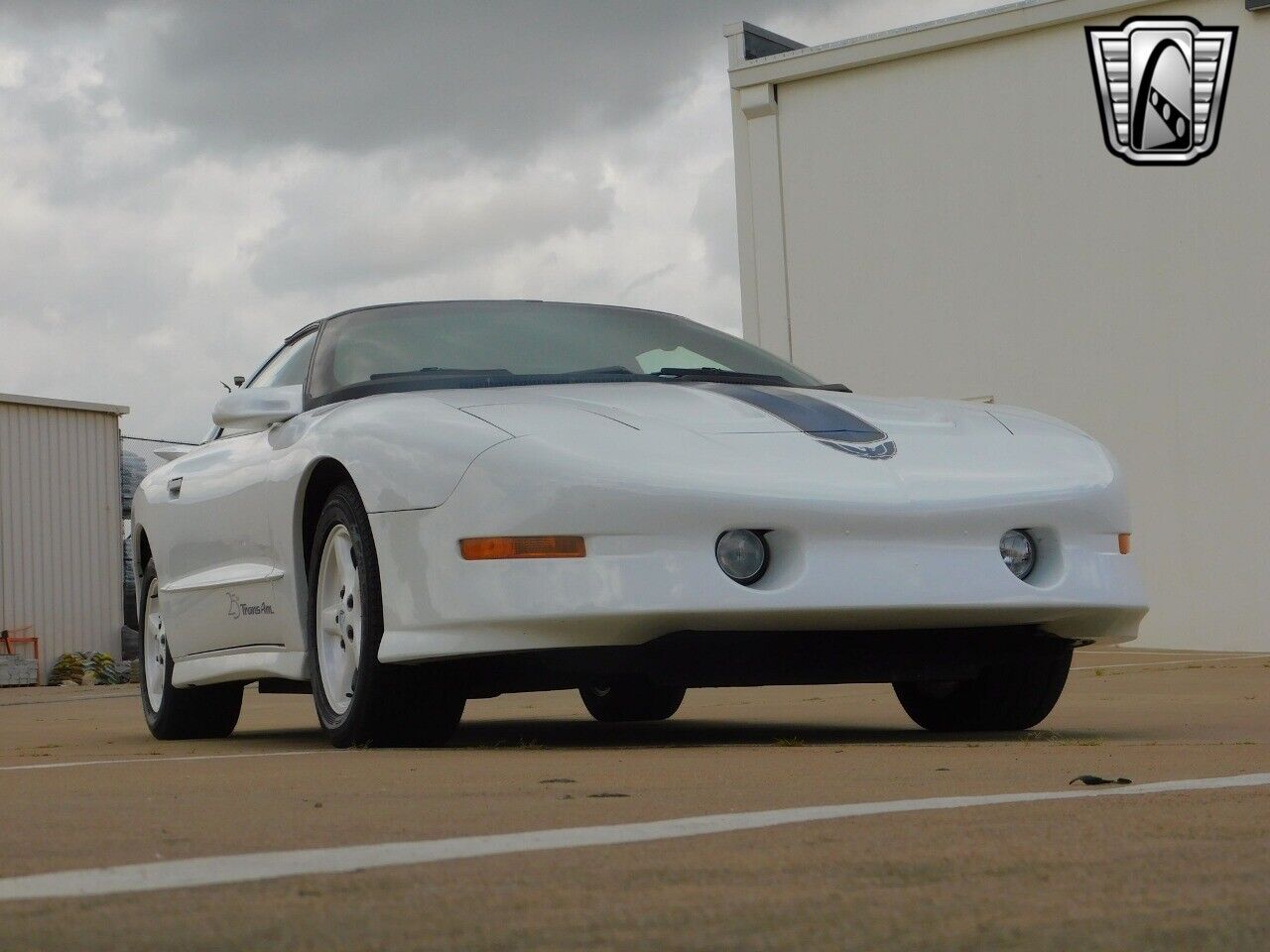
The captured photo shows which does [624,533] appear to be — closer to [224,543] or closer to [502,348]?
[502,348]

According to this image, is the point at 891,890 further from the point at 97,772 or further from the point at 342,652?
the point at 342,652

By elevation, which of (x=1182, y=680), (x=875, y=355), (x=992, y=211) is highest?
(x=992, y=211)

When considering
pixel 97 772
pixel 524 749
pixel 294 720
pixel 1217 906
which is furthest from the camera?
pixel 294 720

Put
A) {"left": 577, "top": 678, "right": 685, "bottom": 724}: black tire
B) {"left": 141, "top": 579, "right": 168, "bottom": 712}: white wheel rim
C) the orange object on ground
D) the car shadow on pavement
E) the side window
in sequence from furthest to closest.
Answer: the orange object on ground → {"left": 577, "top": 678, "right": 685, "bottom": 724}: black tire → {"left": 141, "top": 579, "right": 168, "bottom": 712}: white wheel rim → the side window → the car shadow on pavement

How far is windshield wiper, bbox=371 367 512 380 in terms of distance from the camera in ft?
19.4

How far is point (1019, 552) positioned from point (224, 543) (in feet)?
8.49

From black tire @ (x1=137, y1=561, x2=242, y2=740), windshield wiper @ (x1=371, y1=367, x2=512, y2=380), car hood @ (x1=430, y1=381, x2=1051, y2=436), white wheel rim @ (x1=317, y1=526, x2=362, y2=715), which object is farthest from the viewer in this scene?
black tire @ (x1=137, y1=561, x2=242, y2=740)

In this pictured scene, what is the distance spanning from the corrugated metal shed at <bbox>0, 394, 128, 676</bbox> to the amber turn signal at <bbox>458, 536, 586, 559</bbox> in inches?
685

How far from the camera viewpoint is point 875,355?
21.3m

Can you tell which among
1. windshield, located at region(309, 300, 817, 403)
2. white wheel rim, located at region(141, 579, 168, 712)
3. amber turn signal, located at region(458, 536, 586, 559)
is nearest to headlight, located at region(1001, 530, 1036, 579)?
amber turn signal, located at region(458, 536, 586, 559)

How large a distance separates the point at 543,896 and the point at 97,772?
99.1 inches

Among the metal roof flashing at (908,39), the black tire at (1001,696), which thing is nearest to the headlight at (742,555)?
the black tire at (1001,696)

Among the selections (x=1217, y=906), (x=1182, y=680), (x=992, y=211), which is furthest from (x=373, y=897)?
(x=992, y=211)

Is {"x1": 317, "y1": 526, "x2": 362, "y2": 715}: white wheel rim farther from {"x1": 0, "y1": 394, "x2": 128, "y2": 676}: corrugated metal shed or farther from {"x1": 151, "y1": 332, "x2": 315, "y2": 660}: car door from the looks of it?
{"x1": 0, "y1": 394, "x2": 128, "y2": 676}: corrugated metal shed
